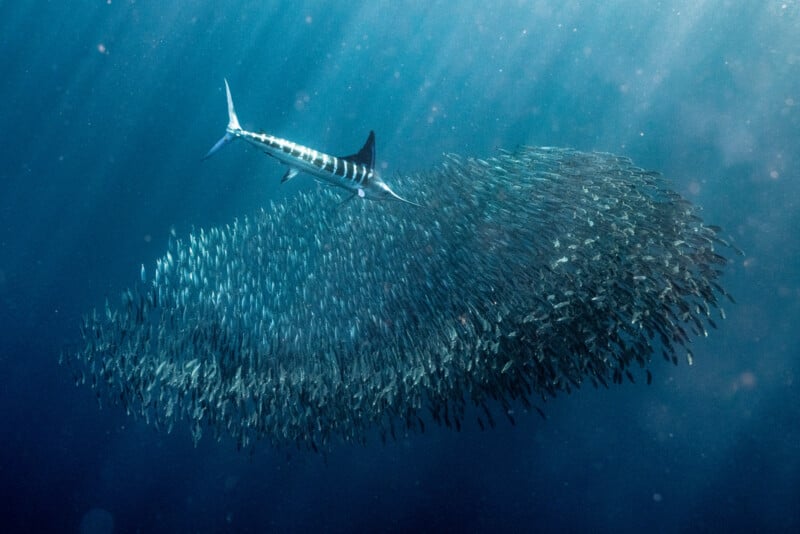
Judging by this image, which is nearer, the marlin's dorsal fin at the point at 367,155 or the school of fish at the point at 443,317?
the school of fish at the point at 443,317

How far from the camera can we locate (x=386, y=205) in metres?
8.57

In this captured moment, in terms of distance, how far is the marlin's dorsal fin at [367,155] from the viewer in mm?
6830

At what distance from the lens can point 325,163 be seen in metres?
6.42

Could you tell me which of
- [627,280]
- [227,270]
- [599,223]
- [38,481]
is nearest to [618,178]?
[599,223]

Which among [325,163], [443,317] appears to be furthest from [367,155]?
[443,317]

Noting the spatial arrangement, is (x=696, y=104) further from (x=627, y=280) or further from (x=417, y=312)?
(x=417, y=312)

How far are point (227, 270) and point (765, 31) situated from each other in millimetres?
13843

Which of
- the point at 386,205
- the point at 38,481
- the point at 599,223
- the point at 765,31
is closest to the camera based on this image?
the point at 599,223

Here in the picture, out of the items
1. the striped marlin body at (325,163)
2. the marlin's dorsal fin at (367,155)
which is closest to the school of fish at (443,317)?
the striped marlin body at (325,163)

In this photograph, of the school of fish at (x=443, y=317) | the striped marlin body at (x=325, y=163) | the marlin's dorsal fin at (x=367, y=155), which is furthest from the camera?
the marlin's dorsal fin at (x=367, y=155)

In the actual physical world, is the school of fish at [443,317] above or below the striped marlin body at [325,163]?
below

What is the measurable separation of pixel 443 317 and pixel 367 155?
2.61m

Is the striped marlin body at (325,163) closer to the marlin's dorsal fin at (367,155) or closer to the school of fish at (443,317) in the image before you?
the marlin's dorsal fin at (367,155)

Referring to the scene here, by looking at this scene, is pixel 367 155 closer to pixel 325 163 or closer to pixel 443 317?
pixel 325 163
